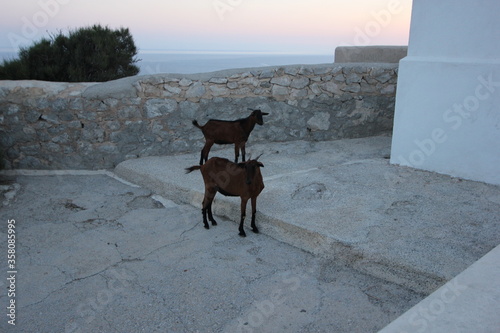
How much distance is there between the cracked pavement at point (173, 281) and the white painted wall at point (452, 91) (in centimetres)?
242

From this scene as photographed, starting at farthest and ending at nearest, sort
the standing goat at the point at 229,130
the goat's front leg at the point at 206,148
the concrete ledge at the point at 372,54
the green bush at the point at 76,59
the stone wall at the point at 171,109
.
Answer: the concrete ledge at the point at 372,54, the green bush at the point at 76,59, the stone wall at the point at 171,109, the goat's front leg at the point at 206,148, the standing goat at the point at 229,130

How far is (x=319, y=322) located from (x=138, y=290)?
1368 mm

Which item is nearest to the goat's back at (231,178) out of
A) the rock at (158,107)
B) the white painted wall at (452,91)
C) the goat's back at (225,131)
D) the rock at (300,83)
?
the goat's back at (225,131)

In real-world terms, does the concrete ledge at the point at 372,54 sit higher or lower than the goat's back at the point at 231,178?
higher

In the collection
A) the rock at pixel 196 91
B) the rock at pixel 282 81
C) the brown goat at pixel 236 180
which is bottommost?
the brown goat at pixel 236 180

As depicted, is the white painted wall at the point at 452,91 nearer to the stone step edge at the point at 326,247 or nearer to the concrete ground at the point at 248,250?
the concrete ground at the point at 248,250

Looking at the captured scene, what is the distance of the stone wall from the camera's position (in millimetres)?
5421

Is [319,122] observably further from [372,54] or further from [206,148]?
[372,54]

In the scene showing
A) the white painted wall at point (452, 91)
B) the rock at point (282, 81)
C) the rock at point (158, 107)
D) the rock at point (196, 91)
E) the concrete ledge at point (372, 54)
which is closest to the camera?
→ the white painted wall at point (452, 91)

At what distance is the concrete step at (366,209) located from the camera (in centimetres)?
306

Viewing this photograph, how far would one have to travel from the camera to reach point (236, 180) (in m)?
3.64

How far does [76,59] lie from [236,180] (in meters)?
6.78

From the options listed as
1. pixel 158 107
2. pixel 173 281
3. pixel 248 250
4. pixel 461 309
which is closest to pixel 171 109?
pixel 158 107

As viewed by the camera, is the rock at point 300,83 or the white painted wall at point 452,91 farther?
the rock at point 300,83
